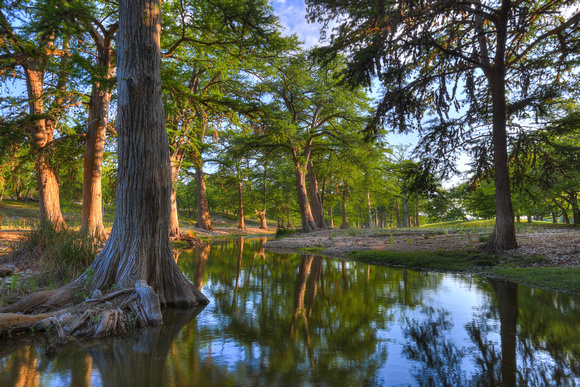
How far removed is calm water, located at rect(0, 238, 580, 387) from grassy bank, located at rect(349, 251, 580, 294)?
516 mm

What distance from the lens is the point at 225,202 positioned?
1489 inches

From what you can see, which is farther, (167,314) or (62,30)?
(62,30)

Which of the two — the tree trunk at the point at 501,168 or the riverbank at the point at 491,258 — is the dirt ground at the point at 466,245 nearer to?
the riverbank at the point at 491,258

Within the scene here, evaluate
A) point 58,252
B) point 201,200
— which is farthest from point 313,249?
point 201,200

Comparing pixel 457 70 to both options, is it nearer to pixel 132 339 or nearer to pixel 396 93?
pixel 396 93

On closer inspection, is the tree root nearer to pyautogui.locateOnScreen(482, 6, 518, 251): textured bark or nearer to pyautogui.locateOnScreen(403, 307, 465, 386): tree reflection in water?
pyautogui.locateOnScreen(403, 307, 465, 386): tree reflection in water

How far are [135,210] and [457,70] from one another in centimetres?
1047

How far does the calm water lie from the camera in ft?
9.84

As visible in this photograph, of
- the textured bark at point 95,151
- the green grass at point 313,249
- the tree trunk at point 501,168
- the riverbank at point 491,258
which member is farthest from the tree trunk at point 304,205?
the tree trunk at point 501,168

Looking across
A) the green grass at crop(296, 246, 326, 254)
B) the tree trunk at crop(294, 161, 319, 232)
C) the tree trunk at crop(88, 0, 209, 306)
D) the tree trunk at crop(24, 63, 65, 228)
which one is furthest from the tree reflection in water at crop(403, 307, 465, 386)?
the tree trunk at crop(294, 161, 319, 232)

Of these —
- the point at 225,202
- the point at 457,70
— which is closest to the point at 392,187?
the point at 225,202

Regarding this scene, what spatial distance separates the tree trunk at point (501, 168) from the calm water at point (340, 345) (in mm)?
3348

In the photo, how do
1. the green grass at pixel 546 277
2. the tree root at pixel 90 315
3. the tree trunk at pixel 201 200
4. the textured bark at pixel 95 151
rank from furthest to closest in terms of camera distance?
the tree trunk at pixel 201 200 → the textured bark at pixel 95 151 → the green grass at pixel 546 277 → the tree root at pixel 90 315

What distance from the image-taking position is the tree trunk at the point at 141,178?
5.17 metres
